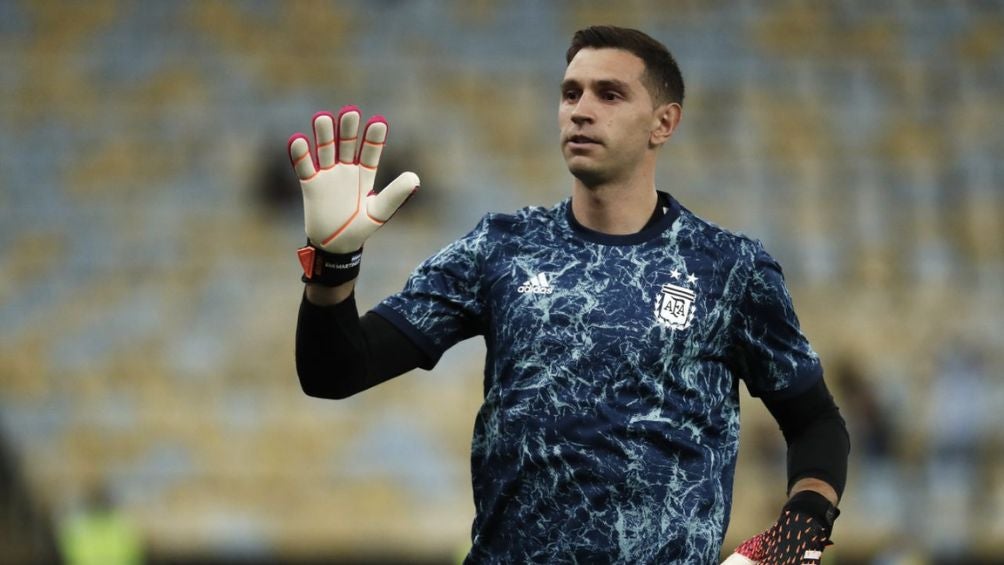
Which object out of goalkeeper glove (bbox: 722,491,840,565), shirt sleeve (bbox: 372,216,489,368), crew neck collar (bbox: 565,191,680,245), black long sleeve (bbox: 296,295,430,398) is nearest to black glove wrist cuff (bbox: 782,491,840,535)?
goalkeeper glove (bbox: 722,491,840,565)

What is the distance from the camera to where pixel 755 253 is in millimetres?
3961

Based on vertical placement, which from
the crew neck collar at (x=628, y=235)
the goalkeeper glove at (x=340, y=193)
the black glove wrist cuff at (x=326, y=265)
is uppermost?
the crew neck collar at (x=628, y=235)

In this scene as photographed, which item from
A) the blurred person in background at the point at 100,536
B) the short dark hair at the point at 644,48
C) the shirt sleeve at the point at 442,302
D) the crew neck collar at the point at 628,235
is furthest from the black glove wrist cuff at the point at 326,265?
the blurred person in background at the point at 100,536

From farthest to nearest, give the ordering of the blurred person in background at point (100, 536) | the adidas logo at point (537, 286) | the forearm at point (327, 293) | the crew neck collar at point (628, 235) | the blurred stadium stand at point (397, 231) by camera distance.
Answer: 1. the blurred stadium stand at point (397, 231)
2. the blurred person in background at point (100, 536)
3. the crew neck collar at point (628, 235)
4. the adidas logo at point (537, 286)
5. the forearm at point (327, 293)

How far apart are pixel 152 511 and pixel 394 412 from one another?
2.04m

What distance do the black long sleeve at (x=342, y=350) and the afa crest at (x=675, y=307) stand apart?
561mm

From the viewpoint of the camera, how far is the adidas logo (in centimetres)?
384

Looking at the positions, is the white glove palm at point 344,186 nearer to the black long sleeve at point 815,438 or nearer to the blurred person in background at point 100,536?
the black long sleeve at point 815,438

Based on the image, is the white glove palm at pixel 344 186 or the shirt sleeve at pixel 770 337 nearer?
the white glove palm at pixel 344 186

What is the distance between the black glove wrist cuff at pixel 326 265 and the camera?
3561mm

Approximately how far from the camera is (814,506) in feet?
12.8

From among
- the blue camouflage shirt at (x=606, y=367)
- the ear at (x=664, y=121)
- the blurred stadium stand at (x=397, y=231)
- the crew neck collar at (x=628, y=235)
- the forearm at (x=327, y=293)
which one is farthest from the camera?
the blurred stadium stand at (x=397, y=231)

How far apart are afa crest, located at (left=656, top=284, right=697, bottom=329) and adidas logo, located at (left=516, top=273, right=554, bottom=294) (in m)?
0.24

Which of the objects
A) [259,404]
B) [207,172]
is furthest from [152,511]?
[207,172]
